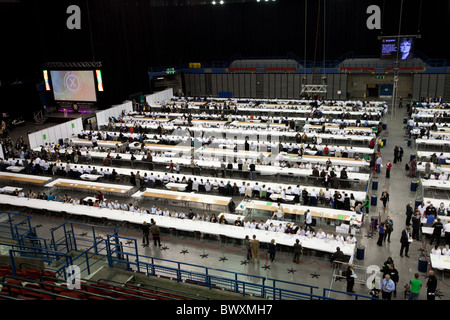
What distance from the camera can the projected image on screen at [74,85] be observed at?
39.8 m

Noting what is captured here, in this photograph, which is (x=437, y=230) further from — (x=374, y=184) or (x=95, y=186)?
(x=95, y=186)

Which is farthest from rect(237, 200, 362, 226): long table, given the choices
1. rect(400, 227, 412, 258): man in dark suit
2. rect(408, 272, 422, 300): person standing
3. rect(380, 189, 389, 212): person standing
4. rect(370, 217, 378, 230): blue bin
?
rect(408, 272, 422, 300): person standing

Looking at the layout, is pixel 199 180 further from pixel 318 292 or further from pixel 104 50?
pixel 104 50

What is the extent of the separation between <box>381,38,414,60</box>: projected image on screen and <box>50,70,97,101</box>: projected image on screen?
28.9 metres

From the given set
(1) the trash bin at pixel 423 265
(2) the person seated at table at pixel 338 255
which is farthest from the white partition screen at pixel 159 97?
(1) the trash bin at pixel 423 265

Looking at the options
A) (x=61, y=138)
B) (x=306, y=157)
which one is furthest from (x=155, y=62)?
(x=306, y=157)

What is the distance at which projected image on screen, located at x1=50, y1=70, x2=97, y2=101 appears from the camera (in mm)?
39781

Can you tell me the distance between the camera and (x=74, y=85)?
4034cm

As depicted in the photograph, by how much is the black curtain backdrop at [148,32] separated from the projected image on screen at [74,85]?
140 cm

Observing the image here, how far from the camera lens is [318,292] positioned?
1265 cm

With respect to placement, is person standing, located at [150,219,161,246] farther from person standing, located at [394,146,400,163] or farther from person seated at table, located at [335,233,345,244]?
person standing, located at [394,146,400,163]

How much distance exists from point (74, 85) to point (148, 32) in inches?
452

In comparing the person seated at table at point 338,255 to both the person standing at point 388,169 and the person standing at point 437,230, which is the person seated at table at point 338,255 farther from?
the person standing at point 388,169

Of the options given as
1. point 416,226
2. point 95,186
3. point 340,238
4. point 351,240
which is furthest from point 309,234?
point 95,186
